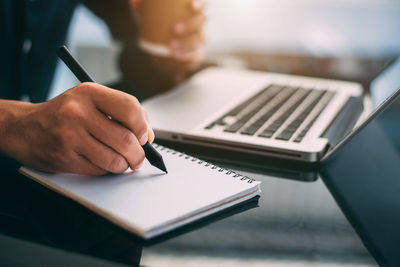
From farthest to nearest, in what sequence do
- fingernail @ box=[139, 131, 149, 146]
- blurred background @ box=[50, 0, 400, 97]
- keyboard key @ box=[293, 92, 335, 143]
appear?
blurred background @ box=[50, 0, 400, 97] < keyboard key @ box=[293, 92, 335, 143] < fingernail @ box=[139, 131, 149, 146]

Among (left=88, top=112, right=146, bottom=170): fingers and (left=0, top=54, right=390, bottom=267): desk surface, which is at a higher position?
(left=88, top=112, right=146, bottom=170): fingers

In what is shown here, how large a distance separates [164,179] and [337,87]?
1.68ft

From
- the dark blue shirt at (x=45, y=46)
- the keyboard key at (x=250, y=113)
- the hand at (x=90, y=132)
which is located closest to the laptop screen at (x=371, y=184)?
the keyboard key at (x=250, y=113)

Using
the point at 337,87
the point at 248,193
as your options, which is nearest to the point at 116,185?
the point at 248,193

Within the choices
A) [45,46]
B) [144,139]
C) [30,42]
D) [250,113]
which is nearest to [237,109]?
[250,113]

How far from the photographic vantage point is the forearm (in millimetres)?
506

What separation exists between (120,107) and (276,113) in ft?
1.05

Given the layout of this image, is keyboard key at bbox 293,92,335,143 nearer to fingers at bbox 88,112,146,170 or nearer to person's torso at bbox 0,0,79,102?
fingers at bbox 88,112,146,170

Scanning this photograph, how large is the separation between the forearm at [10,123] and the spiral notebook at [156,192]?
1.3 inches

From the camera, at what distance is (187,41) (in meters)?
0.93

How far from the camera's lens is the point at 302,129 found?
61 centimetres

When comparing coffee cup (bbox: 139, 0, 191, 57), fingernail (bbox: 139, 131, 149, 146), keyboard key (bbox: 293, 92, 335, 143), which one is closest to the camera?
fingernail (bbox: 139, 131, 149, 146)

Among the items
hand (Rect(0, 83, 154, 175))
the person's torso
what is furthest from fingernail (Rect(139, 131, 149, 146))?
the person's torso

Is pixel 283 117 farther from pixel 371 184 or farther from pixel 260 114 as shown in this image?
pixel 371 184
